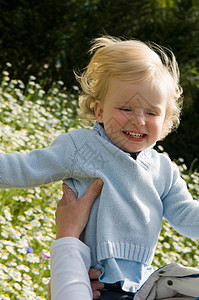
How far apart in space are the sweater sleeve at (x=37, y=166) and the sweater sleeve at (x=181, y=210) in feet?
1.44

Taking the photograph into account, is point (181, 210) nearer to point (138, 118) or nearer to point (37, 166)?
point (138, 118)

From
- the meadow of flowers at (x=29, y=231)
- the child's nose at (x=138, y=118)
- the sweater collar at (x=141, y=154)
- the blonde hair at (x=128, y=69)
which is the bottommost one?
the meadow of flowers at (x=29, y=231)

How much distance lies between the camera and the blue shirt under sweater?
5.78ft

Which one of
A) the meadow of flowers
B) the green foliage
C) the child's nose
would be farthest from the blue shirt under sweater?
the green foliage

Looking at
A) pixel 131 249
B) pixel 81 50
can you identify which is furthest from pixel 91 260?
pixel 81 50

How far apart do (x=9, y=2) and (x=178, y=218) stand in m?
4.21

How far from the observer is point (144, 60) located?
1.87 meters

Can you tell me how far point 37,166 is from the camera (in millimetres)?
1796

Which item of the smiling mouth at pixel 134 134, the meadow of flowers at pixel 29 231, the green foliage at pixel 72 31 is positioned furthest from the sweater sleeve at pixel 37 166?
the green foliage at pixel 72 31

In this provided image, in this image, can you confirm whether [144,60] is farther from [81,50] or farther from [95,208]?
[81,50]

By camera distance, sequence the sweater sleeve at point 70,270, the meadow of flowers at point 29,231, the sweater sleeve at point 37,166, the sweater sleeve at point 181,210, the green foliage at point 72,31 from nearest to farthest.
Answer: the sweater sleeve at point 70,270, the sweater sleeve at point 37,166, the sweater sleeve at point 181,210, the meadow of flowers at point 29,231, the green foliage at point 72,31

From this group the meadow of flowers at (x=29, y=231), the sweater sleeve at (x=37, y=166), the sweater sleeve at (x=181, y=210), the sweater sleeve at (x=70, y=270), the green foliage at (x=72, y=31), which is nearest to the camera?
the sweater sleeve at (x=70, y=270)

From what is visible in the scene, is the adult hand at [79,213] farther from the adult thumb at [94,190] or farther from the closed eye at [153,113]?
the closed eye at [153,113]

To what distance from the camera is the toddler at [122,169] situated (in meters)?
1.77
